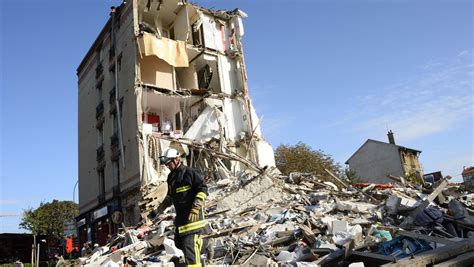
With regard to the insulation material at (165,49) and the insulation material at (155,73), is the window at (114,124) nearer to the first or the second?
the insulation material at (155,73)

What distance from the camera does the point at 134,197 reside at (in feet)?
63.0

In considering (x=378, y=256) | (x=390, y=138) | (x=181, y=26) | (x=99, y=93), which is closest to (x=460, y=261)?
(x=378, y=256)

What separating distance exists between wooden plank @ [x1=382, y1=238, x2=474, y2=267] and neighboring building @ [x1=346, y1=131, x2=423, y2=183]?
35404 millimetres

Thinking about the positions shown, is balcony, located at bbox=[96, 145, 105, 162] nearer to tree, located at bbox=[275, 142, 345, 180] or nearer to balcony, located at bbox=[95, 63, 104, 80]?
balcony, located at bbox=[95, 63, 104, 80]

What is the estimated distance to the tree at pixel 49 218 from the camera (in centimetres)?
3875

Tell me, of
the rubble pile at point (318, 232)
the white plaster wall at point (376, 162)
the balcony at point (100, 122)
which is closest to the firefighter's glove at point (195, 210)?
the rubble pile at point (318, 232)

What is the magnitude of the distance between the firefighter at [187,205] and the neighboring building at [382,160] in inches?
1447

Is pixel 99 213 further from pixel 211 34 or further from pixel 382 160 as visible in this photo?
pixel 382 160

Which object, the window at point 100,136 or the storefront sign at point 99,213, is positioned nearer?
the storefront sign at point 99,213

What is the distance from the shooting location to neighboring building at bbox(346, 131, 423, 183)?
133 feet

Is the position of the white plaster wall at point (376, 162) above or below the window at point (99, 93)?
below

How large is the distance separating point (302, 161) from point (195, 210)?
25.1 metres

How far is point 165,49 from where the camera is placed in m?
20.7

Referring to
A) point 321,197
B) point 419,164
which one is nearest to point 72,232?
point 321,197
